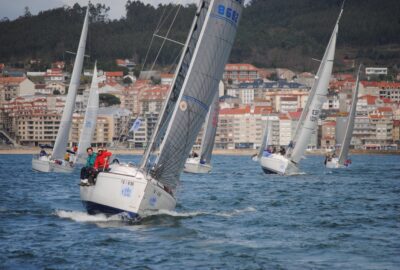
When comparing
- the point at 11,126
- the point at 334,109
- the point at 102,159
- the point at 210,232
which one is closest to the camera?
the point at 210,232

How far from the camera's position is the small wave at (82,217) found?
17638 millimetres

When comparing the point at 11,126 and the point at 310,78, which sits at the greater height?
the point at 310,78

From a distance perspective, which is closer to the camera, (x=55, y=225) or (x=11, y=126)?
(x=55, y=225)

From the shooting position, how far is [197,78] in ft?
57.6

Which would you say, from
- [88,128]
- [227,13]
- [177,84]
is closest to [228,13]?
[227,13]

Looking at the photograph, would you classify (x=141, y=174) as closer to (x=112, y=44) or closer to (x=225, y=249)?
(x=225, y=249)

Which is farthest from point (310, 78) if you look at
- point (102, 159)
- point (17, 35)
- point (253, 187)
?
point (102, 159)

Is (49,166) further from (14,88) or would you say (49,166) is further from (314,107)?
(14,88)

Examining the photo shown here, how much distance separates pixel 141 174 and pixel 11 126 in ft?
332

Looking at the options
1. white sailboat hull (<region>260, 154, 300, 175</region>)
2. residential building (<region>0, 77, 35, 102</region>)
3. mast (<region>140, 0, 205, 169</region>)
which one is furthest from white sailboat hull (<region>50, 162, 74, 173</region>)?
residential building (<region>0, 77, 35, 102</region>)

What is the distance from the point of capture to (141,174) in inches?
682

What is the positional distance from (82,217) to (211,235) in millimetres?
2789

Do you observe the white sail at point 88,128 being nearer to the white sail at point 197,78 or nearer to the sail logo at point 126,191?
the white sail at point 197,78

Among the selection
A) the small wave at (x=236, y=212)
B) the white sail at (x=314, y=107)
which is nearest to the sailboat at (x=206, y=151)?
the white sail at (x=314, y=107)
